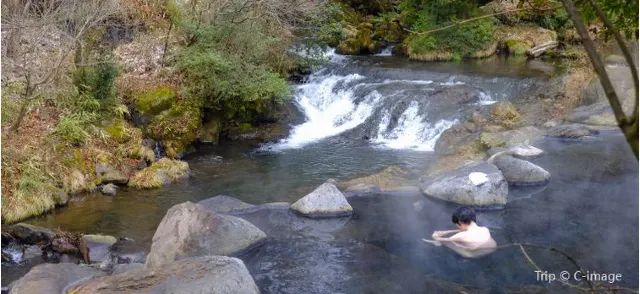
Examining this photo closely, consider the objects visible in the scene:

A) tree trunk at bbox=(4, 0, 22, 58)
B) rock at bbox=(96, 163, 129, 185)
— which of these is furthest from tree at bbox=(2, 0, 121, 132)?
rock at bbox=(96, 163, 129, 185)

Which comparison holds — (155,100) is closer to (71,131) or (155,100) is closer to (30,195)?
(71,131)

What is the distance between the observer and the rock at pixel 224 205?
903 cm

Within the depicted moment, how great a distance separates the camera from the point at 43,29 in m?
11.5

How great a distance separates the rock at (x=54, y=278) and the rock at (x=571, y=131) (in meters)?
10.00

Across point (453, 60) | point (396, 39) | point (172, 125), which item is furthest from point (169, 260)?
point (396, 39)

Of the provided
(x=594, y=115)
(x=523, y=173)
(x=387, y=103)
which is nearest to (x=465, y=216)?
(x=523, y=173)

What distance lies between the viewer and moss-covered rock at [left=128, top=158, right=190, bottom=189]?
10805 millimetres

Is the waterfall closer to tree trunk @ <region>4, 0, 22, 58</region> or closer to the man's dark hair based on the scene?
tree trunk @ <region>4, 0, 22, 58</region>

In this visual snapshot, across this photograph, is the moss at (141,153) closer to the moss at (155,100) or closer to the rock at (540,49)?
the moss at (155,100)

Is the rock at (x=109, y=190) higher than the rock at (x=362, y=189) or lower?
lower

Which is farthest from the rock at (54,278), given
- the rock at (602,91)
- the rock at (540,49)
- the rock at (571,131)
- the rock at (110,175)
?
the rock at (540,49)

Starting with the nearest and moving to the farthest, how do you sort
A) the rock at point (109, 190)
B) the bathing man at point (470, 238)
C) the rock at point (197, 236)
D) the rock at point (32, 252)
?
the rock at point (197, 236) → the bathing man at point (470, 238) → the rock at point (32, 252) → the rock at point (109, 190)

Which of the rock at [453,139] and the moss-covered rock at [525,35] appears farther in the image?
the moss-covered rock at [525,35]

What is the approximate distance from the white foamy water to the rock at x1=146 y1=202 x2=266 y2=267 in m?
6.54
